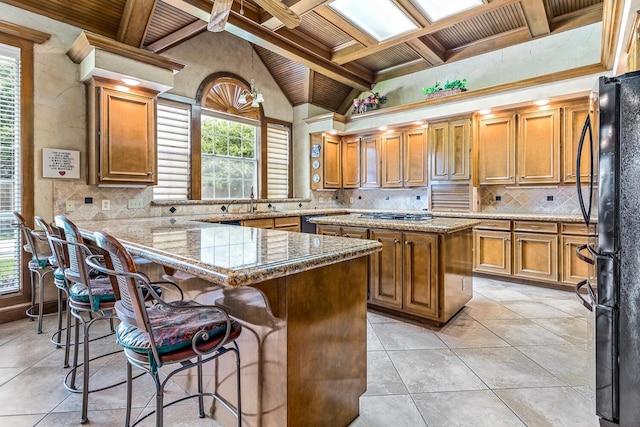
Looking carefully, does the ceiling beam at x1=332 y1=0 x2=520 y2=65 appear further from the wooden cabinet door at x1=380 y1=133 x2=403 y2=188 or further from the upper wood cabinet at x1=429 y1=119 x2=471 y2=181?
the wooden cabinet door at x1=380 y1=133 x2=403 y2=188

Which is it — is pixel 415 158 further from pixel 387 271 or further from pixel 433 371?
pixel 433 371

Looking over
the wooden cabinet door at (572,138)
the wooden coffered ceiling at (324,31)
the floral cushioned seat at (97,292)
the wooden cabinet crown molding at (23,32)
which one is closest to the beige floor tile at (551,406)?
the floral cushioned seat at (97,292)

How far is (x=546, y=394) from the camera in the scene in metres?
1.90

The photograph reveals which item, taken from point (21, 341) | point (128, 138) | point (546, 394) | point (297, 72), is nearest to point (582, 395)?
point (546, 394)

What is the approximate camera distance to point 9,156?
3033 millimetres

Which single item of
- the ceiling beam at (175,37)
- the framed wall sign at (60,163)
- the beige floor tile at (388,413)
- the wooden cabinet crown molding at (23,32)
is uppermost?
the ceiling beam at (175,37)

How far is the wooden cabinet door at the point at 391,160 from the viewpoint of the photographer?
5641 mm

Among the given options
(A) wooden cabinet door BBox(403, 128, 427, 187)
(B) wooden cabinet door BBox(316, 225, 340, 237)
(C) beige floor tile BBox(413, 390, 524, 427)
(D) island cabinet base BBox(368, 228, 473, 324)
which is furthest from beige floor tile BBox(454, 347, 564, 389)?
(A) wooden cabinet door BBox(403, 128, 427, 187)

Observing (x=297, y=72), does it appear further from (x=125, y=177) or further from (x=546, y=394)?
(x=546, y=394)

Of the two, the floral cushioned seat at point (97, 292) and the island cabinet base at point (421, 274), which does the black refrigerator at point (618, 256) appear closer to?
the island cabinet base at point (421, 274)

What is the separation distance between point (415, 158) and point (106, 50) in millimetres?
4398

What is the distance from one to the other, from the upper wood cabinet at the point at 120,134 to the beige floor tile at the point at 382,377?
3.03 metres

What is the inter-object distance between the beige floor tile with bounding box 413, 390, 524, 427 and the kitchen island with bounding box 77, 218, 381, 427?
403 mm

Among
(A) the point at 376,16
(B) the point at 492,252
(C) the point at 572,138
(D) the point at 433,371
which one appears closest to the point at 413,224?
(D) the point at 433,371
